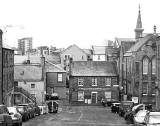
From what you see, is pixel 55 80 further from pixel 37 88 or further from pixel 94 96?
pixel 37 88

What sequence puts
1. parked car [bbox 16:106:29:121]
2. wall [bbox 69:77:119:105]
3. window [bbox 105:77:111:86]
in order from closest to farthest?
parked car [bbox 16:106:29:121]
wall [bbox 69:77:119:105]
window [bbox 105:77:111:86]

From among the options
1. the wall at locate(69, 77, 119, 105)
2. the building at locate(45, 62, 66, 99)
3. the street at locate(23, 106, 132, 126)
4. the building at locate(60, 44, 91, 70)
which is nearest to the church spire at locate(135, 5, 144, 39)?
the building at locate(60, 44, 91, 70)

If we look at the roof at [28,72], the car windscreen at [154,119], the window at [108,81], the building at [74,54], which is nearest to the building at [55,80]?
the window at [108,81]

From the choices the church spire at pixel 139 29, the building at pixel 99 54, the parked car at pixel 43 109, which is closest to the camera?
the parked car at pixel 43 109

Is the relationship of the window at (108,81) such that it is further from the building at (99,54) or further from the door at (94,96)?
the building at (99,54)

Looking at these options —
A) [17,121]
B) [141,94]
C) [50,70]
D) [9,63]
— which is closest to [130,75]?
[141,94]

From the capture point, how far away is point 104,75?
265ft

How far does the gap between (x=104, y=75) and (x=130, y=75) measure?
823cm

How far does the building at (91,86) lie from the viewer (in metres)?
79.8

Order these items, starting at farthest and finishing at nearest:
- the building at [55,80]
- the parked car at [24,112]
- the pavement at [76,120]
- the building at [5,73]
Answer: the building at [55,80]
the building at [5,73]
the parked car at [24,112]
the pavement at [76,120]

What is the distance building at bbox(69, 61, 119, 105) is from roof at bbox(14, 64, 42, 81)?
7.86 meters

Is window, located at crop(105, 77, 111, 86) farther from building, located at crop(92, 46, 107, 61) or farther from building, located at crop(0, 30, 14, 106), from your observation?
building, located at crop(92, 46, 107, 61)

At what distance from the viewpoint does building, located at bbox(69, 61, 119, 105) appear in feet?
262

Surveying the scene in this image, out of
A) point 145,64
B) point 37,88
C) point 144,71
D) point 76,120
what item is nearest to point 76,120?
point 76,120
